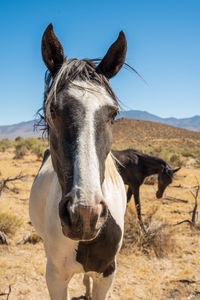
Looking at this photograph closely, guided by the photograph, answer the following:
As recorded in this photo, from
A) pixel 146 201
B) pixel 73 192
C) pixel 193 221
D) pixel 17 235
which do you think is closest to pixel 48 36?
pixel 73 192

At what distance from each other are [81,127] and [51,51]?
2.80 ft

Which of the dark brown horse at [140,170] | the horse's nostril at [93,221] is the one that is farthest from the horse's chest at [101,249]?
the dark brown horse at [140,170]

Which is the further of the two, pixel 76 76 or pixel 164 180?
pixel 164 180

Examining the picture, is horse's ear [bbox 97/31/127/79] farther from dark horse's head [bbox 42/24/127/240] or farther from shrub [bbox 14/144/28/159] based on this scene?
shrub [bbox 14/144/28/159]

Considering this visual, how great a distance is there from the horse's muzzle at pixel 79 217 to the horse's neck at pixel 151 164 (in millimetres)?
6168

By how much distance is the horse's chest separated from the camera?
195 centimetres

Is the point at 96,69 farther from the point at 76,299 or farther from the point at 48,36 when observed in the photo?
the point at 76,299

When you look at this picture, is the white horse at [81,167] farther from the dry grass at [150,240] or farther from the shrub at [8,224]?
the shrub at [8,224]

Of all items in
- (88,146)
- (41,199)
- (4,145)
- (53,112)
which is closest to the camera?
(88,146)

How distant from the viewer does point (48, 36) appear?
186cm

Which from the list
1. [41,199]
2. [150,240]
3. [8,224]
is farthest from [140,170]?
[41,199]

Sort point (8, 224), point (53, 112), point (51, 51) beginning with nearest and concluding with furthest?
1. point (53, 112)
2. point (51, 51)
3. point (8, 224)

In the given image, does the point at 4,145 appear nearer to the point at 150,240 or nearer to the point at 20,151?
the point at 20,151

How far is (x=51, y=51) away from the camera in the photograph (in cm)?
195
